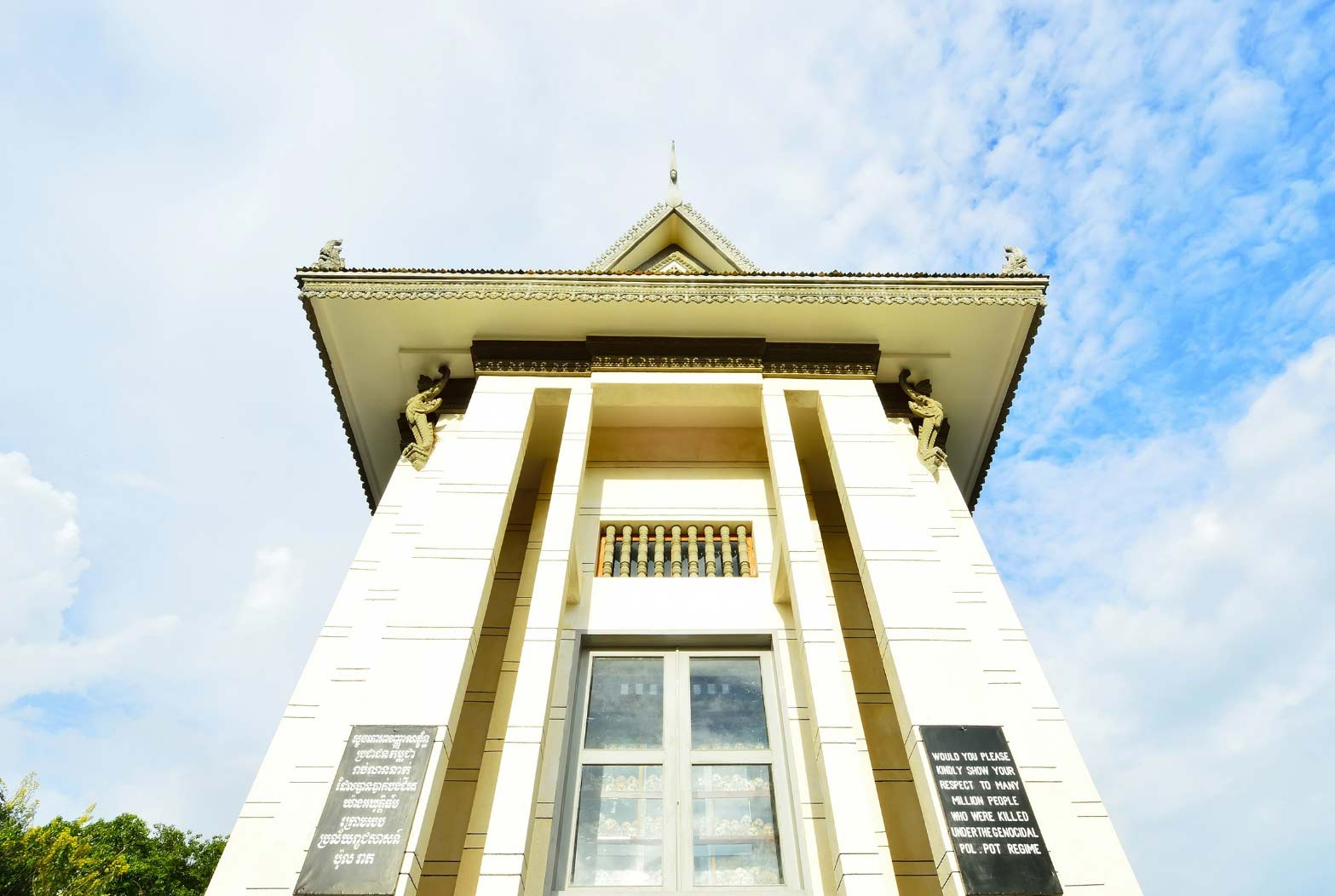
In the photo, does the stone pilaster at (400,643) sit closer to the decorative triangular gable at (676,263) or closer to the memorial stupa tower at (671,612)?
the memorial stupa tower at (671,612)

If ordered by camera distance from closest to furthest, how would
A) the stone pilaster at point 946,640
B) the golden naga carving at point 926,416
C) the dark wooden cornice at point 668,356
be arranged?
1. the stone pilaster at point 946,640
2. the golden naga carving at point 926,416
3. the dark wooden cornice at point 668,356

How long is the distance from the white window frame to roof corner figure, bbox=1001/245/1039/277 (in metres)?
5.85

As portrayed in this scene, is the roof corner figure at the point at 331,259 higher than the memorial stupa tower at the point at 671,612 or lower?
higher

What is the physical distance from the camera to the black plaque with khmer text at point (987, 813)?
16.4 ft

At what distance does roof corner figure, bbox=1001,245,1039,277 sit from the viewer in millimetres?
9383

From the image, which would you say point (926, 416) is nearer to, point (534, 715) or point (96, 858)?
point (534, 715)

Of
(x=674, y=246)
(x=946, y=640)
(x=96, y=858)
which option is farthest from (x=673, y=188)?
(x=96, y=858)

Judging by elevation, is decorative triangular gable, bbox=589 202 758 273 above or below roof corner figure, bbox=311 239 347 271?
above

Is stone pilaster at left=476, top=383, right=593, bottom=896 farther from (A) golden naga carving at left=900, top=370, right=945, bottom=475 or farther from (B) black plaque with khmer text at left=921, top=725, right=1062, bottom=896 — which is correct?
(A) golden naga carving at left=900, top=370, right=945, bottom=475

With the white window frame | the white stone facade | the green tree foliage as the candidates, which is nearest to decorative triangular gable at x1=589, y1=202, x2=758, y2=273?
the white stone facade

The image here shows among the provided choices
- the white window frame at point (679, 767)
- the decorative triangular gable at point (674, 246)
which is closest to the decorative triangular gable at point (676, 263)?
the decorative triangular gable at point (674, 246)

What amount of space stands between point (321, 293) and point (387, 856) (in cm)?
677

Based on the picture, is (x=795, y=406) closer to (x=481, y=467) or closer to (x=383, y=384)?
(x=481, y=467)

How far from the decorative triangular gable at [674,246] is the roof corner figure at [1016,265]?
3.77m
